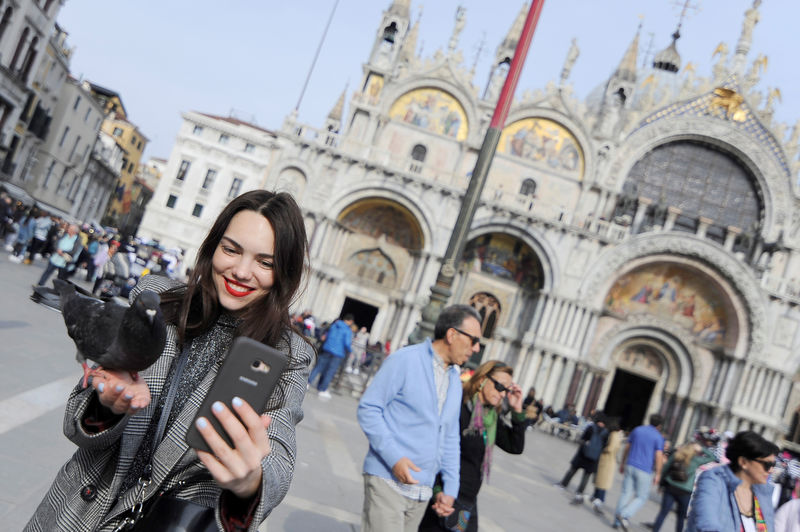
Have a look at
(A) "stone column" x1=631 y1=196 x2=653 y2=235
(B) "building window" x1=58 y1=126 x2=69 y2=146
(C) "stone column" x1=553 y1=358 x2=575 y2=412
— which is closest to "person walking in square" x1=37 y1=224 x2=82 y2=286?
(C) "stone column" x1=553 y1=358 x2=575 y2=412

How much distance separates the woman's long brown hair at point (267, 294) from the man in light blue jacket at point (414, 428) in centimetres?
173

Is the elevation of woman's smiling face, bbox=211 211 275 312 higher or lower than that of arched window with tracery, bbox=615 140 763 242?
lower

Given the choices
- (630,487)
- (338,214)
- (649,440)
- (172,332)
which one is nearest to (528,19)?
(649,440)

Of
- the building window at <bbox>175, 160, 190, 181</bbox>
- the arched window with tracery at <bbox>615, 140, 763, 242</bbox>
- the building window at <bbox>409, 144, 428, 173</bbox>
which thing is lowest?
the building window at <bbox>175, 160, 190, 181</bbox>

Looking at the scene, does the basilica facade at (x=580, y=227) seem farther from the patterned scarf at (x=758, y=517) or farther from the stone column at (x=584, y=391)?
the patterned scarf at (x=758, y=517)

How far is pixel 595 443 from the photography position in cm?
1034

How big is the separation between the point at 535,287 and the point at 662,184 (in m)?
6.36

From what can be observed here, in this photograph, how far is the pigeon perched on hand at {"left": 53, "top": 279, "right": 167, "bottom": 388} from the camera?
1333 mm

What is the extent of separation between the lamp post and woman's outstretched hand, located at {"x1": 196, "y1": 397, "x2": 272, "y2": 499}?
6411mm

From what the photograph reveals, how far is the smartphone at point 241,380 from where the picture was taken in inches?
51.8

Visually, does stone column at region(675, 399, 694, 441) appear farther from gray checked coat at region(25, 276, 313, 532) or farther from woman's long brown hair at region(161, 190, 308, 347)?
gray checked coat at region(25, 276, 313, 532)

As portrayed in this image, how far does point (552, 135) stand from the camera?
79.9ft

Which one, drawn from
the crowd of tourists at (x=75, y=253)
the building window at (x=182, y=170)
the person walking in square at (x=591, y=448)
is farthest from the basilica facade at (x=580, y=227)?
the building window at (x=182, y=170)

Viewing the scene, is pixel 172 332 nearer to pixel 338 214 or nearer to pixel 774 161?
pixel 338 214
